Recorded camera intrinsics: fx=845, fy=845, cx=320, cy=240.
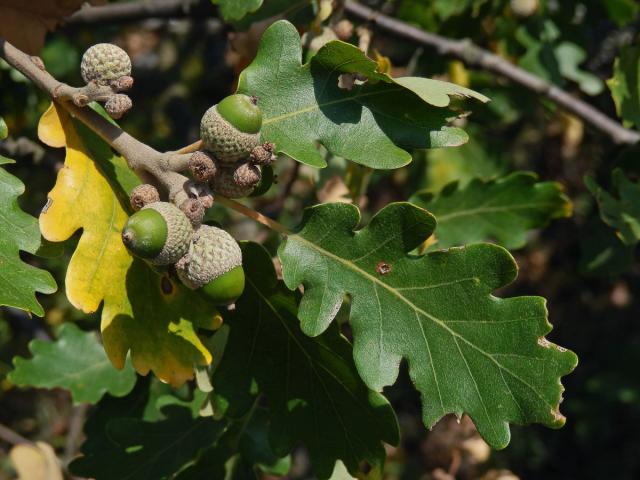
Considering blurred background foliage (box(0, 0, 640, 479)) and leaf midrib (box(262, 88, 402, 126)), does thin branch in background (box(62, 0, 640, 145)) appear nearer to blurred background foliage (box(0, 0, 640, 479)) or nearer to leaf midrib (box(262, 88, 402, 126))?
blurred background foliage (box(0, 0, 640, 479))

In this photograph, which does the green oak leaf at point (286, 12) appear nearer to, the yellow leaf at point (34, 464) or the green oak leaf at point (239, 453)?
the green oak leaf at point (239, 453)

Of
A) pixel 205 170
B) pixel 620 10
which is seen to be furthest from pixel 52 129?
pixel 620 10

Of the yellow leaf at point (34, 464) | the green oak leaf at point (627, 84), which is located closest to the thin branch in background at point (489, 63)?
the green oak leaf at point (627, 84)

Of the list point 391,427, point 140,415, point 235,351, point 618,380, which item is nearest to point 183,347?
point 235,351

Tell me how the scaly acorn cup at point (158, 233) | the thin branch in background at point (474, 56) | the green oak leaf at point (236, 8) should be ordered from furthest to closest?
1. the thin branch in background at point (474, 56)
2. the green oak leaf at point (236, 8)
3. the scaly acorn cup at point (158, 233)

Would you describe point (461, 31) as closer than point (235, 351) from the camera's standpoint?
No

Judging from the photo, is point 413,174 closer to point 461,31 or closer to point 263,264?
point 461,31

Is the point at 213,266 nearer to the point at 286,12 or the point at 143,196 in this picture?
the point at 143,196

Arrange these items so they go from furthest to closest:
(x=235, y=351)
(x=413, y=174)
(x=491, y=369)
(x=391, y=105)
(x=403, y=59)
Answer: (x=413, y=174)
(x=403, y=59)
(x=235, y=351)
(x=391, y=105)
(x=491, y=369)
